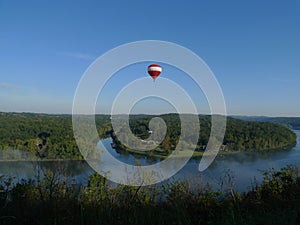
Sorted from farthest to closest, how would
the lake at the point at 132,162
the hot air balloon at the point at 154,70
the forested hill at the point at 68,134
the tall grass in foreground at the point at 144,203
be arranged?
the forested hill at the point at 68,134, the hot air balloon at the point at 154,70, the lake at the point at 132,162, the tall grass in foreground at the point at 144,203

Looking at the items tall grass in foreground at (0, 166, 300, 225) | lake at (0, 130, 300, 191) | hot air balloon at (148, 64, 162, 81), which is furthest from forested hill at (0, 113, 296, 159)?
tall grass in foreground at (0, 166, 300, 225)

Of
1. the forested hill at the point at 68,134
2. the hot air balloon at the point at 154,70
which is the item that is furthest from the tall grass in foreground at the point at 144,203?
the forested hill at the point at 68,134

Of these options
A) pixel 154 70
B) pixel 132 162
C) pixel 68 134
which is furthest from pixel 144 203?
pixel 68 134

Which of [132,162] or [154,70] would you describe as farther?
[154,70]

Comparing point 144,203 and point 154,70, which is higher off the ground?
point 154,70

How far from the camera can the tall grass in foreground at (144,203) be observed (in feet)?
6.11

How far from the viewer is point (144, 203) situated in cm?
215

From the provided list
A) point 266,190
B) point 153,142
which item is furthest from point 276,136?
point 266,190

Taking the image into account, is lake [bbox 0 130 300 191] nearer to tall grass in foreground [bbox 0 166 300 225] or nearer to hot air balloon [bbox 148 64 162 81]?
tall grass in foreground [bbox 0 166 300 225]

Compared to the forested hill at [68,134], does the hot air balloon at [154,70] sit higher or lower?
higher

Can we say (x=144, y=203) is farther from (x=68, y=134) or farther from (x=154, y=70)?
(x=68, y=134)

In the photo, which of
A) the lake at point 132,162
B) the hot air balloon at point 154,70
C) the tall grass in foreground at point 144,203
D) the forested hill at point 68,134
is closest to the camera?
the tall grass in foreground at point 144,203

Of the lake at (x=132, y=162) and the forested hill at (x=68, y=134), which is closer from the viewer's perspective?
the lake at (x=132, y=162)

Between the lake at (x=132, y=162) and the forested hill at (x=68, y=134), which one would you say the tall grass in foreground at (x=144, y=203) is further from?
the forested hill at (x=68, y=134)
